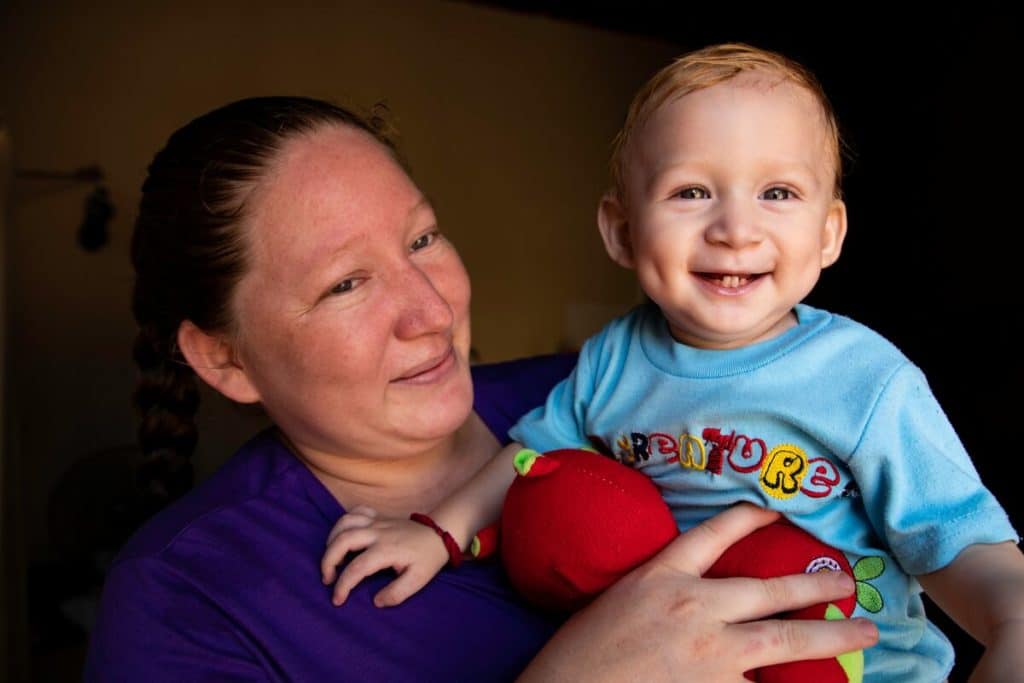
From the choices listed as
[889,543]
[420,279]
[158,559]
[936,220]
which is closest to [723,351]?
[889,543]

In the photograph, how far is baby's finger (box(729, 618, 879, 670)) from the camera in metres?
0.93

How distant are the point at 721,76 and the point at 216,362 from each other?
806 mm

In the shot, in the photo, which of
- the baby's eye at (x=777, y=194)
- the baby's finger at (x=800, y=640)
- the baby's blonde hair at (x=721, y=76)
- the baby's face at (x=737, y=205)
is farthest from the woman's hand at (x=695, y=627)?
the baby's blonde hair at (x=721, y=76)

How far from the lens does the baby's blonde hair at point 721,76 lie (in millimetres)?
1052

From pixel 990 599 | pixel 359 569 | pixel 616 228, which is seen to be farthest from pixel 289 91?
pixel 990 599

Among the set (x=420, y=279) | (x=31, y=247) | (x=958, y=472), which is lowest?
(x=31, y=247)

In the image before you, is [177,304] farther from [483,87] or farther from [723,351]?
[483,87]

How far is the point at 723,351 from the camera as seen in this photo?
108cm

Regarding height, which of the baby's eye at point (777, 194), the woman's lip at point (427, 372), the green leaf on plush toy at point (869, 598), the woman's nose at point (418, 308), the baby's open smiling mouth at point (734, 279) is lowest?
the green leaf on plush toy at point (869, 598)

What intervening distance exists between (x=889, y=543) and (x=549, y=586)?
14.5 inches

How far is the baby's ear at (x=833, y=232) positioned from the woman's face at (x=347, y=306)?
48 cm

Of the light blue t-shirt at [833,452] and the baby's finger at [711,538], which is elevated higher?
the light blue t-shirt at [833,452]

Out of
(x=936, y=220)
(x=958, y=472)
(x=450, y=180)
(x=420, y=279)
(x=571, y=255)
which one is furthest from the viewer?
(x=571, y=255)

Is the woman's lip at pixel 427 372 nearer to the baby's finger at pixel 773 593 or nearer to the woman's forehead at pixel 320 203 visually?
the woman's forehead at pixel 320 203
